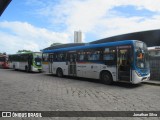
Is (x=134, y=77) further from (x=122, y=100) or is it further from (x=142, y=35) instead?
(x=142, y=35)

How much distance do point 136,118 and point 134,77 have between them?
589 cm

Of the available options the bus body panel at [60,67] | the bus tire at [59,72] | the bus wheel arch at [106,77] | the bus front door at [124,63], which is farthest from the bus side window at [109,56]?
the bus tire at [59,72]

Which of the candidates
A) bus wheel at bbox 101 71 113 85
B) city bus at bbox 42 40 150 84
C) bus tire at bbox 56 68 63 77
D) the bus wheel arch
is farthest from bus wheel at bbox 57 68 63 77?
bus wheel at bbox 101 71 113 85

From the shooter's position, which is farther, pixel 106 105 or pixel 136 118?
pixel 106 105

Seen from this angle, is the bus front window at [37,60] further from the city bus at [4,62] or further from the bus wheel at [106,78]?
the city bus at [4,62]

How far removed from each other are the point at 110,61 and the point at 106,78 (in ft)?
3.97

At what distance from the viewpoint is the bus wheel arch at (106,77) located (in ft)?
42.2

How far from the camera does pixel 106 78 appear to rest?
1311cm

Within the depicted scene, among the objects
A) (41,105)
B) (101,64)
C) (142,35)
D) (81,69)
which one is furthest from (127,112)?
(142,35)

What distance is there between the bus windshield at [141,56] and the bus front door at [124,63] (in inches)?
21.4

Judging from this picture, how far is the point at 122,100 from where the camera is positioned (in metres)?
8.10

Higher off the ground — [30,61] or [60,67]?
[30,61]

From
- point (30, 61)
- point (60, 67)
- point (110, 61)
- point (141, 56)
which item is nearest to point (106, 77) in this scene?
point (110, 61)

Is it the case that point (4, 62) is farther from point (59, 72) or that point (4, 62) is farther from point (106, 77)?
point (106, 77)
